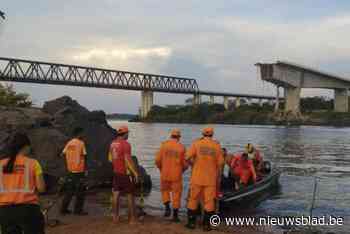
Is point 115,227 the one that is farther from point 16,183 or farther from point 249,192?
point 249,192

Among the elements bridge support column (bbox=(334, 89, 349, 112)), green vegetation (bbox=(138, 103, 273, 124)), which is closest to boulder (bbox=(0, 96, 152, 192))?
green vegetation (bbox=(138, 103, 273, 124))

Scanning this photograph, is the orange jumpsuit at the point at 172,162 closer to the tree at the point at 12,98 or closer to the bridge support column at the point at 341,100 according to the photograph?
the tree at the point at 12,98

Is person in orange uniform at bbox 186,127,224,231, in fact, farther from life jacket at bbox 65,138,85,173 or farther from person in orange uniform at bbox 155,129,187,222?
life jacket at bbox 65,138,85,173

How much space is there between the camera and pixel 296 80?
439 feet

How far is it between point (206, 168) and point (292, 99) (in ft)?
429

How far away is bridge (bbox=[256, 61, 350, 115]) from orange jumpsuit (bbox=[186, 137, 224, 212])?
119 meters

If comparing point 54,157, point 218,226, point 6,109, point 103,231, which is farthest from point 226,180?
point 6,109

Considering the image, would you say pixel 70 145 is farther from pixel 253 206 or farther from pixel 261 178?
pixel 261 178

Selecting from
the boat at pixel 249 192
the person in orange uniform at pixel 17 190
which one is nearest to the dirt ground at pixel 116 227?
the boat at pixel 249 192

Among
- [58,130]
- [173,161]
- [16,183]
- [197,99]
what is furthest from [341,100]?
[16,183]

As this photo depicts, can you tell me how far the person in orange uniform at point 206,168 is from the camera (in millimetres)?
9555

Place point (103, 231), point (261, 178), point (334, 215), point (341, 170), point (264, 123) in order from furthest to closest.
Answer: point (264, 123) < point (341, 170) < point (261, 178) < point (334, 215) < point (103, 231)

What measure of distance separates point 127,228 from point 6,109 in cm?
975

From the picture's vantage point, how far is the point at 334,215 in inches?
577
